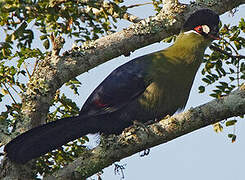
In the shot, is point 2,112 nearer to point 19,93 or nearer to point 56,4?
point 19,93

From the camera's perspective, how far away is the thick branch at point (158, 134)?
3123 mm

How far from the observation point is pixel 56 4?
129 inches

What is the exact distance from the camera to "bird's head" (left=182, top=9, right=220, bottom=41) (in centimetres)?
442

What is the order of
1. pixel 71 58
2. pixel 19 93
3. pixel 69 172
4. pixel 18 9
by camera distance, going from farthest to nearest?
1. pixel 19 93
2. pixel 71 58
3. pixel 69 172
4. pixel 18 9

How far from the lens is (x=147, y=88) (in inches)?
167

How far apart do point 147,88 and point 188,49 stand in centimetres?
66

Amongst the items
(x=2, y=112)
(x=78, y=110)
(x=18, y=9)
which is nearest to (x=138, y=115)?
(x=78, y=110)

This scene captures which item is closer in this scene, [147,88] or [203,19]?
[147,88]

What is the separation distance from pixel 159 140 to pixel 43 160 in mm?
1233

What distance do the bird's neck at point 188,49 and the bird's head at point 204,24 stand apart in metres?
0.05

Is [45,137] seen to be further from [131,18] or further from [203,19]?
[203,19]

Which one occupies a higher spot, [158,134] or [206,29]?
[206,29]

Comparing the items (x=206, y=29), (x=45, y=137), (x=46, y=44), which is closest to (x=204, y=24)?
(x=206, y=29)

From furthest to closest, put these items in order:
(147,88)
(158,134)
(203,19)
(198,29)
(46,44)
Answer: (198,29) → (203,19) → (147,88) → (46,44) → (158,134)
